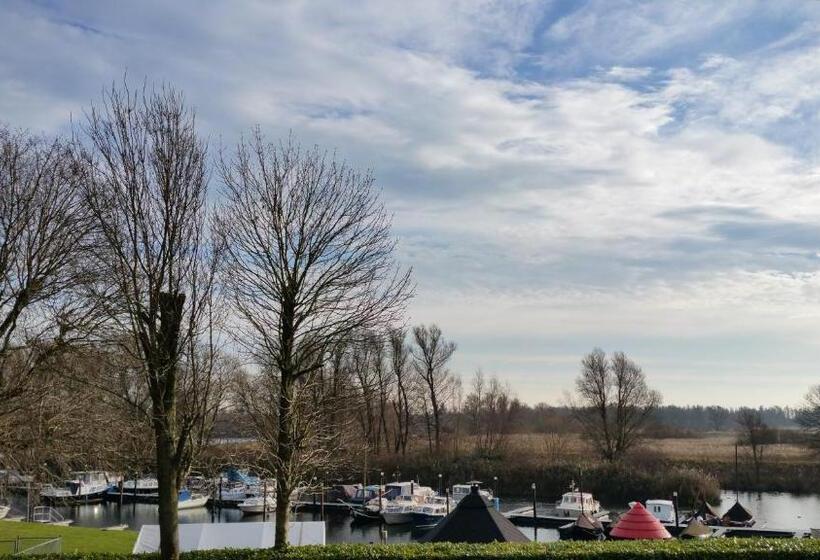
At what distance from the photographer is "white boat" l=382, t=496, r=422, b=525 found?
38.8 metres

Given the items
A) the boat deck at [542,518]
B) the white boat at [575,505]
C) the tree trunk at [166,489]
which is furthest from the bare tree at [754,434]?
the tree trunk at [166,489]

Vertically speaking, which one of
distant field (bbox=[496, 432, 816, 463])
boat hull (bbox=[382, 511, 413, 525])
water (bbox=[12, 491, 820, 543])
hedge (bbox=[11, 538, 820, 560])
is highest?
hedge (bbox=[11, 538, 820, 560])

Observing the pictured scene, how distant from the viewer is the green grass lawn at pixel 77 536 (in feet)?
72.6

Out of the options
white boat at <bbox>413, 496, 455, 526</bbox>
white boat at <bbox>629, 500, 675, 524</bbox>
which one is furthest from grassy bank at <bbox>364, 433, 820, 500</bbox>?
white boat at <bbox>413, 496, 455, 526</bbox>

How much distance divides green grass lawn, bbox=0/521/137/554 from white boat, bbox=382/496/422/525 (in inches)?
623

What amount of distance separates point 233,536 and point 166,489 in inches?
305

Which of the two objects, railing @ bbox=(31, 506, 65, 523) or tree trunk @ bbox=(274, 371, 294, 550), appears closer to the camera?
tree trunk @ bbox=(274, 371, 294, 550)

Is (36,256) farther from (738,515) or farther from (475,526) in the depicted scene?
(738,515)

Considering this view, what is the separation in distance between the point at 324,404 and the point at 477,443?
46.6m

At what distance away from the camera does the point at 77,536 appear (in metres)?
24.7

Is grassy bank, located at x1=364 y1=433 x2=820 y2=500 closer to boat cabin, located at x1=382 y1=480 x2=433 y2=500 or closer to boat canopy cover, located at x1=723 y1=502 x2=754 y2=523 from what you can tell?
boat canopy cover, located at x1=723 y1=502 x2=754 y2=523

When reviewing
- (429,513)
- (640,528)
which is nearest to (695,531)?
(640,528)

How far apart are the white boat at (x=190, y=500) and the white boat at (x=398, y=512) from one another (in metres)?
14.5

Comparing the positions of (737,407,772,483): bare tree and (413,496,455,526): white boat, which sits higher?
(737,407,772,483): bare tree
